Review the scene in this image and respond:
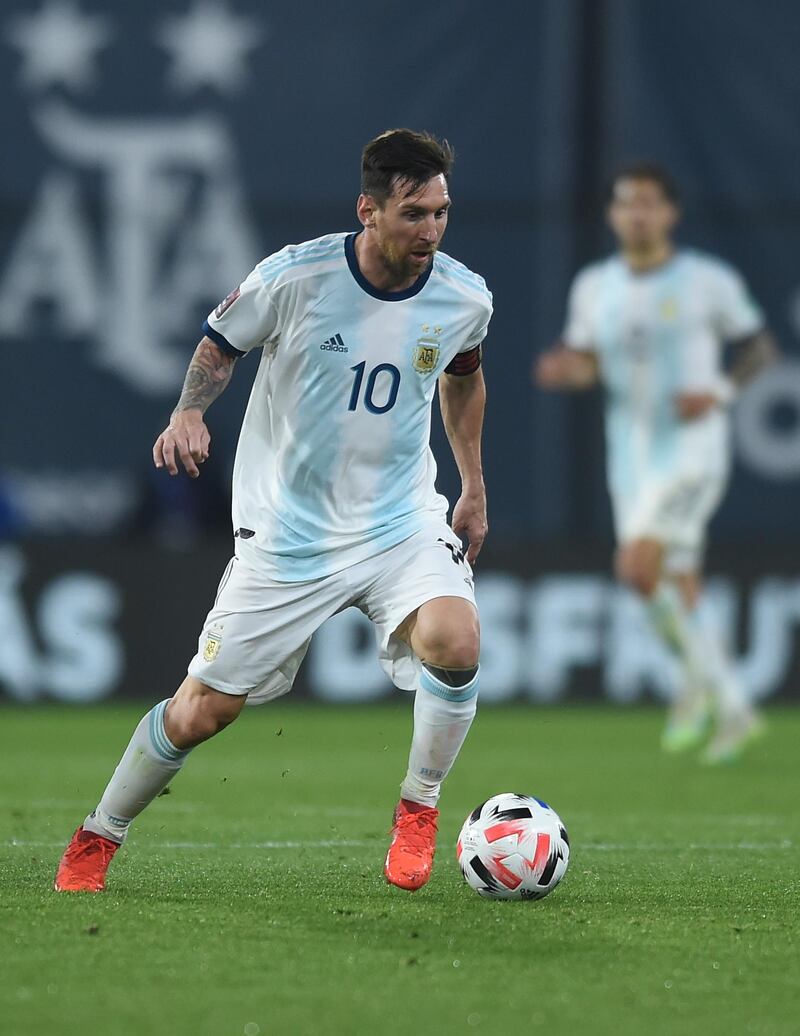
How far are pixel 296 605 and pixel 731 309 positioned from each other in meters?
5.65

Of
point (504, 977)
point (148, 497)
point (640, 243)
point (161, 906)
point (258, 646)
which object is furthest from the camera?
point (148, 497)

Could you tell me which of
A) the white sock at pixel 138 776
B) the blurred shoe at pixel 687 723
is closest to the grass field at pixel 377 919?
the white sock at pixel 138 776

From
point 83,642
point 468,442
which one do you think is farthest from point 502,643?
point 468,442

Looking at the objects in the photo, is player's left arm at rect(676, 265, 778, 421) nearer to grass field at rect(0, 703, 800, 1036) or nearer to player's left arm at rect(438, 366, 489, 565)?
grass field at rect(0, 703, 800, 1036)

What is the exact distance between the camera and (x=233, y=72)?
43.0 ft

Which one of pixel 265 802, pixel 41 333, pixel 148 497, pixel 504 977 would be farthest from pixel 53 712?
pixel 504 977

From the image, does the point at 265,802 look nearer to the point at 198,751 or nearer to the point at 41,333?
the point at 198,751

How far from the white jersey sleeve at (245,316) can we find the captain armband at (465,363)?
60 centimetres

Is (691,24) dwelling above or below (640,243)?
above

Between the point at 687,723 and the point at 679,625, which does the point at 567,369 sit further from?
the point at 687,723

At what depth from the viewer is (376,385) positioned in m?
5.23

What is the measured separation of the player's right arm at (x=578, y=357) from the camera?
32.2 feet

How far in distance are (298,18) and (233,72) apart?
57cm

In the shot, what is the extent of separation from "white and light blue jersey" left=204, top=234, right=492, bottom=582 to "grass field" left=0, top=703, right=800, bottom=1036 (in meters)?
0.95
